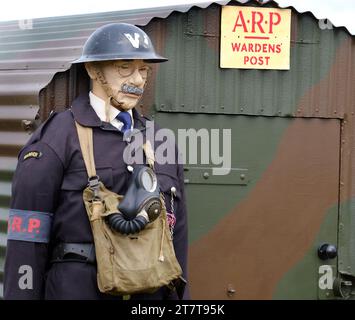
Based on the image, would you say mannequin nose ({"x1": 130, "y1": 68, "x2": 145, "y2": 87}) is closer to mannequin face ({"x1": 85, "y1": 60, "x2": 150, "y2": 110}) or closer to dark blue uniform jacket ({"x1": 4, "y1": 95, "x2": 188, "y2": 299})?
mannequin face ({"x1": 85, "y1": 60, "x2": 150, "y2": 110})

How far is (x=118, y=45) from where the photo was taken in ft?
11.9

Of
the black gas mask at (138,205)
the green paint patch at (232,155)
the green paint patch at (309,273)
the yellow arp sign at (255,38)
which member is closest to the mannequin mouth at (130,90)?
the black gas mask at (138,205)

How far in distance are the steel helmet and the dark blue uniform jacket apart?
0.34m

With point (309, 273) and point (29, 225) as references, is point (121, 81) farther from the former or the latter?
point (309, 273)

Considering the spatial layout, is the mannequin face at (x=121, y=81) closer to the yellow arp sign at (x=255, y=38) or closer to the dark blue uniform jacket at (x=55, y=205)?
the dark blue uniform jacket at (x=55, y=205)

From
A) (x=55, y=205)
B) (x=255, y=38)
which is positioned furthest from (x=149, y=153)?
(x=255, y=38)

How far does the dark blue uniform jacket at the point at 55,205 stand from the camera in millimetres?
3416

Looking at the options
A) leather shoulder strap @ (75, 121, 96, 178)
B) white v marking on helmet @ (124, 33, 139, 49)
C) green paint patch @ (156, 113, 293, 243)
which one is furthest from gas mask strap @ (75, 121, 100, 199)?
green paint patch @ (156, 113, 293, 243)

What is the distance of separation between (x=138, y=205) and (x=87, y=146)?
0.37 m

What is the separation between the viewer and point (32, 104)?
4.37 metres

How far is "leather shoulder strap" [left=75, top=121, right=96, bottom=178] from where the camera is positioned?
3.46 meters
